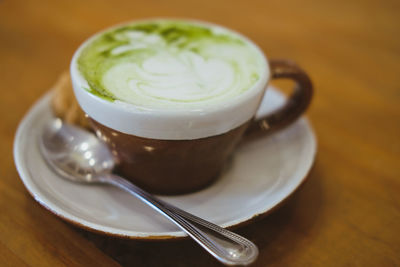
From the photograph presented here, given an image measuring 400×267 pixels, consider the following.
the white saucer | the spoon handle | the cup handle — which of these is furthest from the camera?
the cup handle

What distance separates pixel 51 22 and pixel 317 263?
1035 mm

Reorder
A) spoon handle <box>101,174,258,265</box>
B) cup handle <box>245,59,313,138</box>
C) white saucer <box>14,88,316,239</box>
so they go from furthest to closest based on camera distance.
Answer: cup handle <box>245,59,313,138</box>, white saucer <box>14,88,316,239</box>, spoon handle <box>101,174,258,265</box>

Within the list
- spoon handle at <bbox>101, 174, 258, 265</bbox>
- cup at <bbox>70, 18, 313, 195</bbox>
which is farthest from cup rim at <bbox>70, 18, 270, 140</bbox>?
spoon handle at <bbox>101, 174, 258, 265</bbox>

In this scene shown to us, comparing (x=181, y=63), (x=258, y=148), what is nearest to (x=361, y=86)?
(x=258, y=148)

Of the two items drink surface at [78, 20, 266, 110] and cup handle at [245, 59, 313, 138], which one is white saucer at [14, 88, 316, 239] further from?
drink surface at [78, 20, 266, 110]

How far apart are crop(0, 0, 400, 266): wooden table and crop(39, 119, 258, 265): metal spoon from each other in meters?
0.06

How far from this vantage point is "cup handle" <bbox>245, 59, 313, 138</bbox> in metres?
0.75

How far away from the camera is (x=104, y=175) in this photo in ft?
2.23

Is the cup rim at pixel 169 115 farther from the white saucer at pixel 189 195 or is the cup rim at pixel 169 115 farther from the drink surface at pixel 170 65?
the white saucer at pixel 189 195

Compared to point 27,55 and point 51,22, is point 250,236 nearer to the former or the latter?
point 27,55

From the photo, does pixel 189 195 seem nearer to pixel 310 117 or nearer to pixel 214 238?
pixel 214 238

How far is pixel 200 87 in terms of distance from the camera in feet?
2.05

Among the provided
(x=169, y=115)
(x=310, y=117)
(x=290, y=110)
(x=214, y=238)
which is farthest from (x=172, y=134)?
(x=310, y=117)

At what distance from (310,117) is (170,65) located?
0.39m
